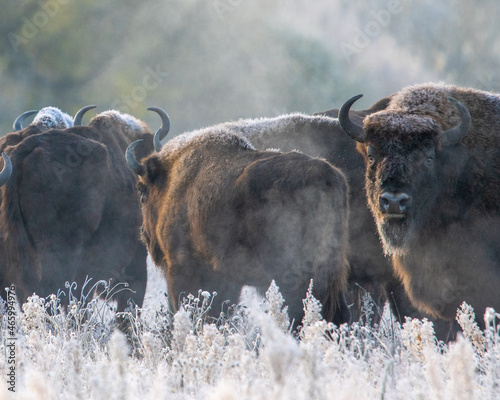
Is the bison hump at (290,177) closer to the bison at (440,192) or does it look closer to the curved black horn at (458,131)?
the bison at (440,192)

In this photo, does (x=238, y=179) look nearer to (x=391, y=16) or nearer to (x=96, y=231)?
(x=96, y=231)

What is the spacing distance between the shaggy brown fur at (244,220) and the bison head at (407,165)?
13.7 inches

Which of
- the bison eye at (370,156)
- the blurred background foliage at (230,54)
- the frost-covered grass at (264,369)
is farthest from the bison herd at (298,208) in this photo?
the blurred background foliage at (230,54)

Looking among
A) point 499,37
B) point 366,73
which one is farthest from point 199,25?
point 499,37

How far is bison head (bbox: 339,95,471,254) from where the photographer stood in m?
4.48

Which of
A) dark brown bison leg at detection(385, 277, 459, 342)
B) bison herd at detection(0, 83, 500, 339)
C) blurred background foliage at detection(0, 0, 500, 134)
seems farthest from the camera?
blurred background foliage at detection(0, 0, 500, 134)

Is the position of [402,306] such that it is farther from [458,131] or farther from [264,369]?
[264,369]

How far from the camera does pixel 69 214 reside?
618 cm

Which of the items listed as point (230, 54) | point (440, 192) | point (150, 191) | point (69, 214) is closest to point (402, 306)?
point (440, 192)

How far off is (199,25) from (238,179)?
25311 millimetres

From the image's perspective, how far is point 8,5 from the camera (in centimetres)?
2431

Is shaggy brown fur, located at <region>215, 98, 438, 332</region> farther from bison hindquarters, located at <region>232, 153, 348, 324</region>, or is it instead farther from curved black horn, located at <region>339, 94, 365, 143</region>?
bison hindquarters, located at <region>232, 153, 348, 324</region>

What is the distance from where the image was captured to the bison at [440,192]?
4.55 m

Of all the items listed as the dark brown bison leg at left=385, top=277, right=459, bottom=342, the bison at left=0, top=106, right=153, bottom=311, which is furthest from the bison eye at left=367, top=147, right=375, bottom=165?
the bison at left=0, top=106, right=153, bottom=311
